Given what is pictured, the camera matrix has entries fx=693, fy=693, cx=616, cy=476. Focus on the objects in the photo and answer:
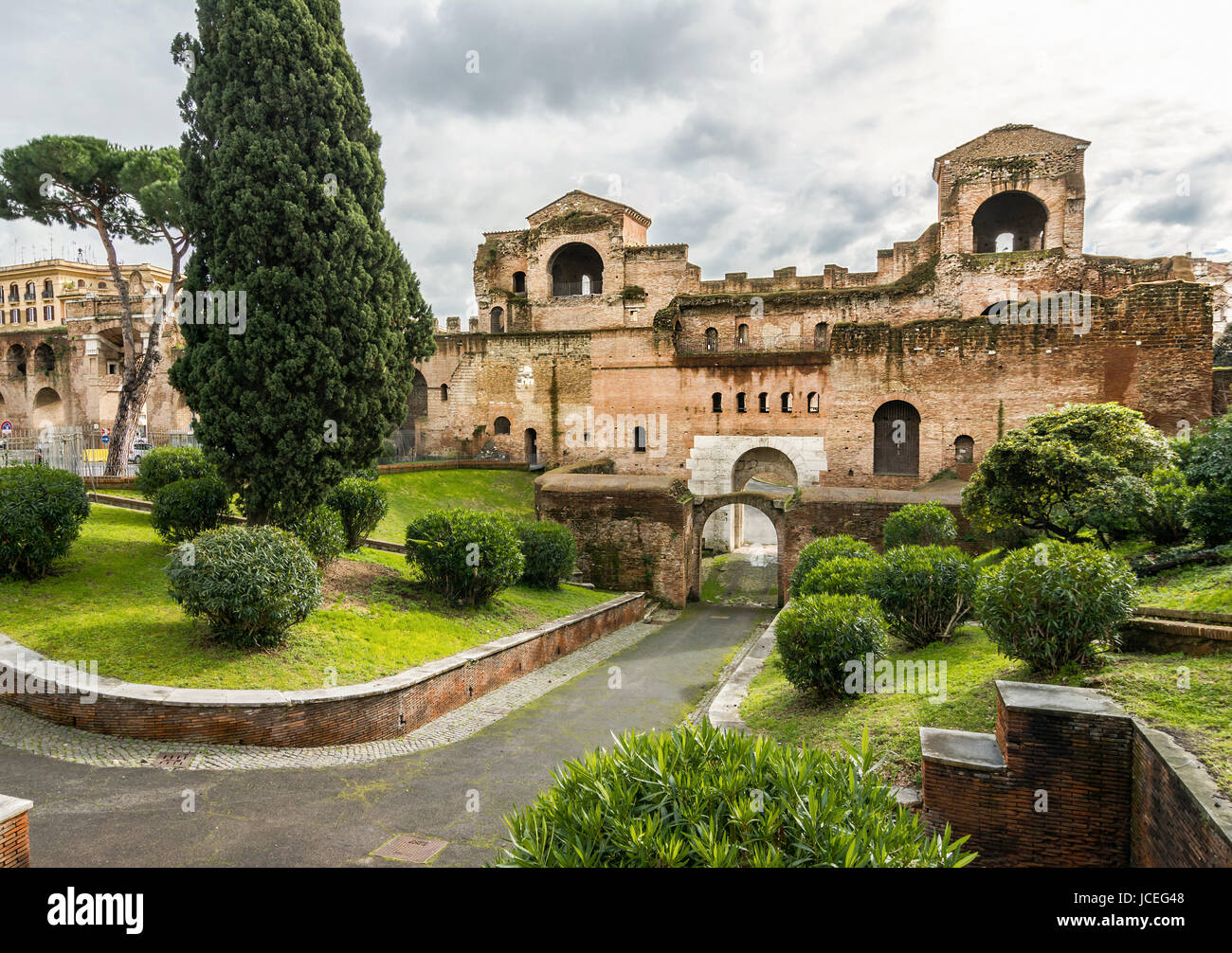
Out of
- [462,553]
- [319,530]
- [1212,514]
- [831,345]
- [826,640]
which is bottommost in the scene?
[826,640]

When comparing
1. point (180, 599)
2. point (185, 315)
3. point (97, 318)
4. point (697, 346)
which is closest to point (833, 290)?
point (697, 346)

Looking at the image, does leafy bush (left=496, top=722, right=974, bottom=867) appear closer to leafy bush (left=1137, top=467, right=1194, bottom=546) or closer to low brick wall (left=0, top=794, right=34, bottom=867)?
low brick wall (left=0, top=794, right=34, bottom=867)

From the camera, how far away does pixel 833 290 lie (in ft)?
92.5

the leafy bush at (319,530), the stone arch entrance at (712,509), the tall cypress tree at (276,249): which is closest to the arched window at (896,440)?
the stone arch entrance at (712,509)

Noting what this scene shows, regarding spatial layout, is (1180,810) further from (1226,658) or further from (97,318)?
(97,318)

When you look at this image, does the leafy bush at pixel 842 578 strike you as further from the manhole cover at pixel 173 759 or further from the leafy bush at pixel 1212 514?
the manhole cover at pixel 173 759

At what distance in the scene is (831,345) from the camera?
23.9 metres

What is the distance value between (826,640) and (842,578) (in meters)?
2.64

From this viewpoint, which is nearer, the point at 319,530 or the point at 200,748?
the point at 200,748

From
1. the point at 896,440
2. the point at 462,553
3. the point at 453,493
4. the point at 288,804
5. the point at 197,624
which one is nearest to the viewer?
the point at 288,804

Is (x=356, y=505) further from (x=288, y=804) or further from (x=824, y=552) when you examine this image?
(x=824, y=552)

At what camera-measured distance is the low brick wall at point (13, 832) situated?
432 centimetres

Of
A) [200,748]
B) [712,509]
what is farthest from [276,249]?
[712,509]
